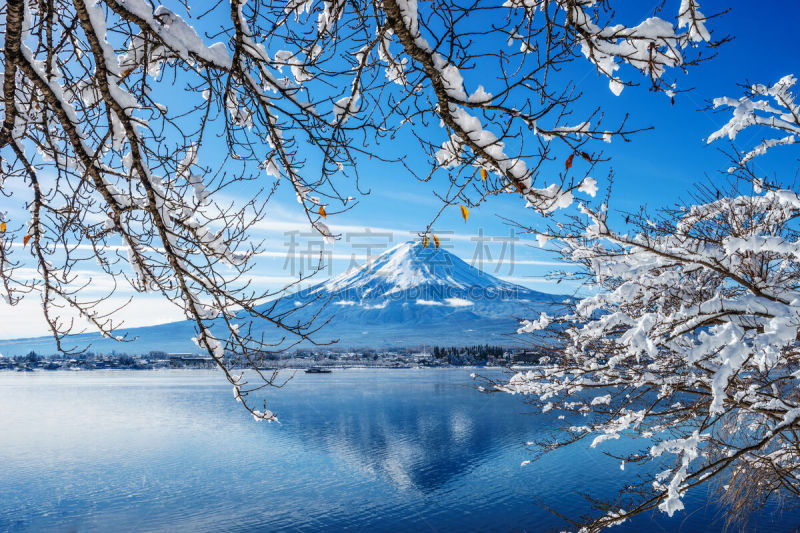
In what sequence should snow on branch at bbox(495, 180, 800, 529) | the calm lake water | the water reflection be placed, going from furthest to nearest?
1. the water reflection
2. the calm lake water
3. snow on branch at bbox(495, 180, 800, 529)

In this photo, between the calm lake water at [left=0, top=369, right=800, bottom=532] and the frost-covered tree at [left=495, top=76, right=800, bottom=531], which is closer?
the frost-covered tree at [left=495, top=76, right=800, bottom=531]

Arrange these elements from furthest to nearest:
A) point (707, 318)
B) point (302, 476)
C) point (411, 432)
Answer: point (411, 432)
point (302, 476)
point (707, 318)

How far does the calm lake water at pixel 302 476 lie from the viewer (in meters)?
14.1

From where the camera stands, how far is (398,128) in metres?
2.72

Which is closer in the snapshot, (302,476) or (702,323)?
(702,323)

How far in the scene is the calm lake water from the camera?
46.3 feet

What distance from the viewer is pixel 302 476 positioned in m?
18.2

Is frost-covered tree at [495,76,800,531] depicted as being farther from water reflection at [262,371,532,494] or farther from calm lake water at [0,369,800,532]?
water reflection at [262,371,532,494]

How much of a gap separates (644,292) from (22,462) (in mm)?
24466

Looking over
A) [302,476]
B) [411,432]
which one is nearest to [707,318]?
[302,476]

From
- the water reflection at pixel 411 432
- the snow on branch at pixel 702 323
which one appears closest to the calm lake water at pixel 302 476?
the water reflection at pixel 411 432

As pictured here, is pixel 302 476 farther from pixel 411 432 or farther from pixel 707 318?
pixel 707 318

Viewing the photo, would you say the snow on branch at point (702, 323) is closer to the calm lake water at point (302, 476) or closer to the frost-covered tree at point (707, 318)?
the frost-covered tree at point (707, 318)

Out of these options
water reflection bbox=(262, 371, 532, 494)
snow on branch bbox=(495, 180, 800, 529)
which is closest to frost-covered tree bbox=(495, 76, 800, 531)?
snow on branch bbox=(495, 180, 800, 529)
